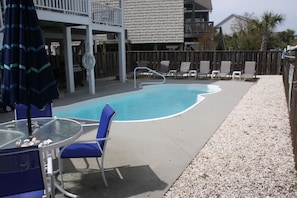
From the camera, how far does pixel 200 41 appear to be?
21781 millimetres

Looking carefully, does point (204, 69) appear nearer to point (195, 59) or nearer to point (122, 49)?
point (195, 59)

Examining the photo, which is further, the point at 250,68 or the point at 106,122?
the point at 250,68

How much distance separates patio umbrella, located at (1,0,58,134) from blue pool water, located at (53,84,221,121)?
14.1 feet

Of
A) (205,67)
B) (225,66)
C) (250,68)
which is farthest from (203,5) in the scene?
(250,68)

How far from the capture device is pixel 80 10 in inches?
414

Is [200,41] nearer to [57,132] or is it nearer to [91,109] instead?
[91,109]

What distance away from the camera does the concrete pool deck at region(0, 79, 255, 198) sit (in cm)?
336

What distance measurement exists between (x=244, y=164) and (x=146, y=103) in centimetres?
713

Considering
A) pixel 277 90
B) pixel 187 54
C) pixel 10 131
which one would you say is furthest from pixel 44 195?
pixel 187 54

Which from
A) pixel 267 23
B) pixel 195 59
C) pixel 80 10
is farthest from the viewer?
pixel 267 23

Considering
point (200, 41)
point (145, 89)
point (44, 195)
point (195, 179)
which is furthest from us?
point (200, 41)

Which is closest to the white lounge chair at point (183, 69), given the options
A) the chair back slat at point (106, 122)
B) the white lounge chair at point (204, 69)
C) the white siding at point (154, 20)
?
the white lounge chair at point (204, 69)

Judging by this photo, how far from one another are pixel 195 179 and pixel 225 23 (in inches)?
1292

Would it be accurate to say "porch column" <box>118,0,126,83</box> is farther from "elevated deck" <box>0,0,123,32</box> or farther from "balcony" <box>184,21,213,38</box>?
"balcony" <box>184,21,213,38</box>
